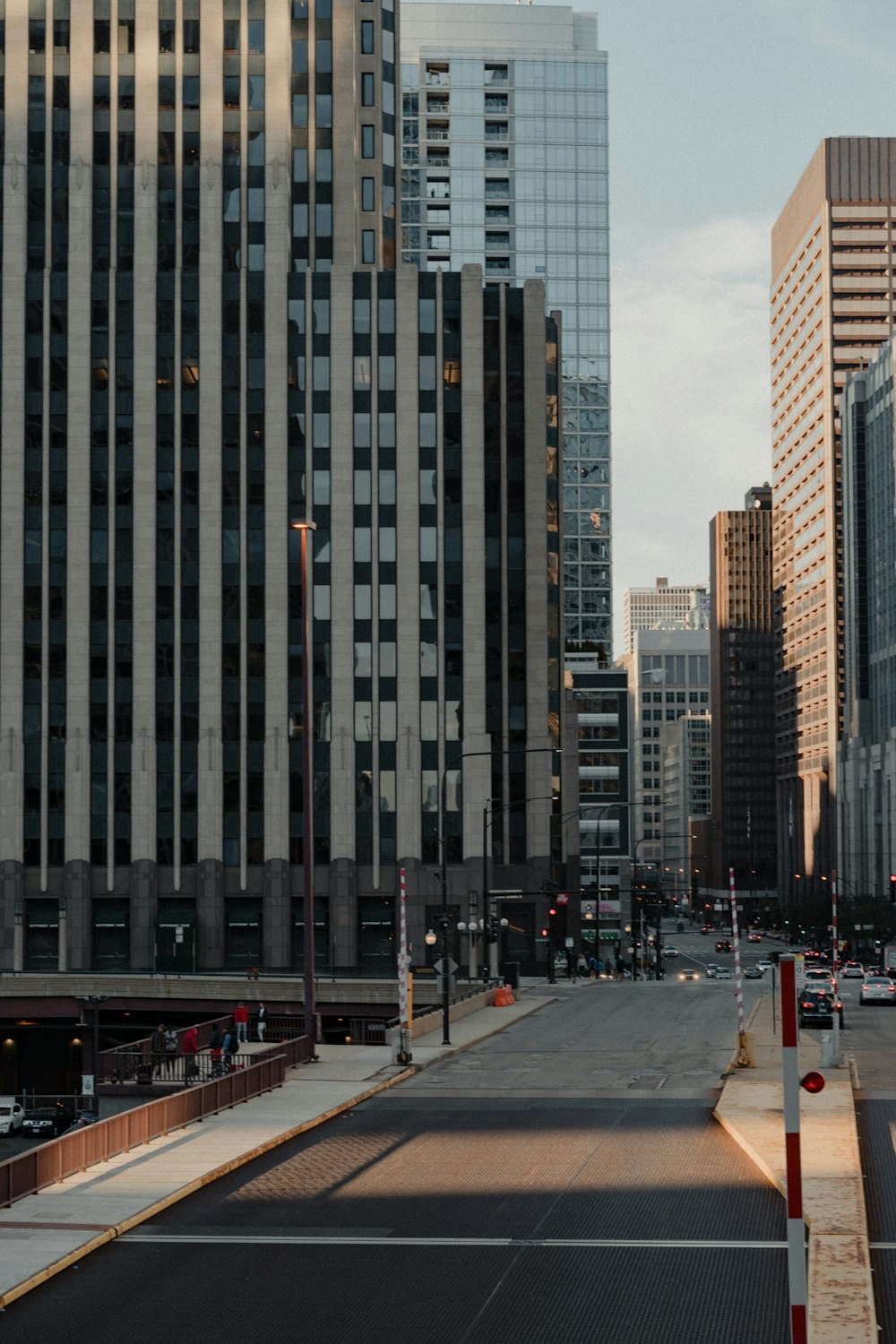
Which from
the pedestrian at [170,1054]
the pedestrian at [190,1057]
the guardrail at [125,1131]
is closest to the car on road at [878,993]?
the pedestrian at [170,1054]

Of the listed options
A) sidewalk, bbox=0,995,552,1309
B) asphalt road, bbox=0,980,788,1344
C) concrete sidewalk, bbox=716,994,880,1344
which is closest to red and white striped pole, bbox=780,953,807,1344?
concrete sidewalk, bbox=716,994,880,1344

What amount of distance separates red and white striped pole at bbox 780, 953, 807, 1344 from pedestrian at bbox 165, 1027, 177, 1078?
120 feet

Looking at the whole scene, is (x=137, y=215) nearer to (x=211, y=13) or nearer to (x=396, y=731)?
(x=211, y=13)

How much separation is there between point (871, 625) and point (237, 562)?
112005 millimetres

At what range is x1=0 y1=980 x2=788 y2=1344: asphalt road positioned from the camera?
1748 centimetres

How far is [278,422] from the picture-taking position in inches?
4050

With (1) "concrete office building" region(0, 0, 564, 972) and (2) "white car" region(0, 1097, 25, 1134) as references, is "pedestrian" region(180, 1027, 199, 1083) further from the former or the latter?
(1) "concrete office building" region(0, 0, 564, 972)

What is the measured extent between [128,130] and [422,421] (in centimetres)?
2725

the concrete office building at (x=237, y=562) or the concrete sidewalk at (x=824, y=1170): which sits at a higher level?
Result: the concrete office building at (x=237, y=562)

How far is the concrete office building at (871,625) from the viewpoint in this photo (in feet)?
593

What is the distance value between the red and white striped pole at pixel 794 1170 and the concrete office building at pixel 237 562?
8695 cm

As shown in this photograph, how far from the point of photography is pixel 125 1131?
92.3ft

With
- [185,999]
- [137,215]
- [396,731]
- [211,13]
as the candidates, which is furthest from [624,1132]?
[211,13]

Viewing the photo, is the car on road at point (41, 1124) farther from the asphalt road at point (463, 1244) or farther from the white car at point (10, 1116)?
the asphalt road at point (463, 1244)
